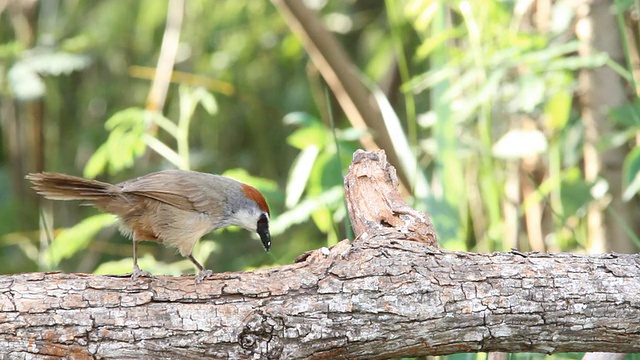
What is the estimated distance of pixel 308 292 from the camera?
2.14m

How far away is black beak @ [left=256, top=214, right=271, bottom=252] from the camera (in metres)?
3.39

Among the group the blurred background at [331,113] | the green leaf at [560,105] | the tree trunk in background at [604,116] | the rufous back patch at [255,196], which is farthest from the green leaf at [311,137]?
the tree trunk in background at [604,116]

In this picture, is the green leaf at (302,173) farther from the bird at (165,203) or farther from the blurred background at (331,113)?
the bird at (165,203)

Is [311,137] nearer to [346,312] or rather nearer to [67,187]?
[67,187]

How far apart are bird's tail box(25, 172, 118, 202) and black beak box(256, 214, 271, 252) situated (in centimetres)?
68

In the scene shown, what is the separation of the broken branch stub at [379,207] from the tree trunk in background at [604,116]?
1997mm

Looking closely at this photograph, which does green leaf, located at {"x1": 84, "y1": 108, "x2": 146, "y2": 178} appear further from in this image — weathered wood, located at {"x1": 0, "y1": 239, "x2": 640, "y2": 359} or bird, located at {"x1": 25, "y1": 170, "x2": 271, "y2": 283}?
weathered wood, located at {"x1": 0, "y1": 239, "x2": 640, "y2": 359}

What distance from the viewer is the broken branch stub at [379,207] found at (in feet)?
7.88

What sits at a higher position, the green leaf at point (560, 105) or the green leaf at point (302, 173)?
the green leaf at point (560, 105)

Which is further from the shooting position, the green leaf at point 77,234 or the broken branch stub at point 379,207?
the green leaf at point 77,234

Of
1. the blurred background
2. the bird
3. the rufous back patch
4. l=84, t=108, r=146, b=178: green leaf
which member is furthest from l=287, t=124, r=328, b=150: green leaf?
l=84, t=108, r=146, b=178: green leaf

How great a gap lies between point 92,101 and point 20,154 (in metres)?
0.71

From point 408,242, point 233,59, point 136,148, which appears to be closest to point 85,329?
point 408,242

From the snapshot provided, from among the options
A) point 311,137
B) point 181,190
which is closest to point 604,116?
point 311,137
